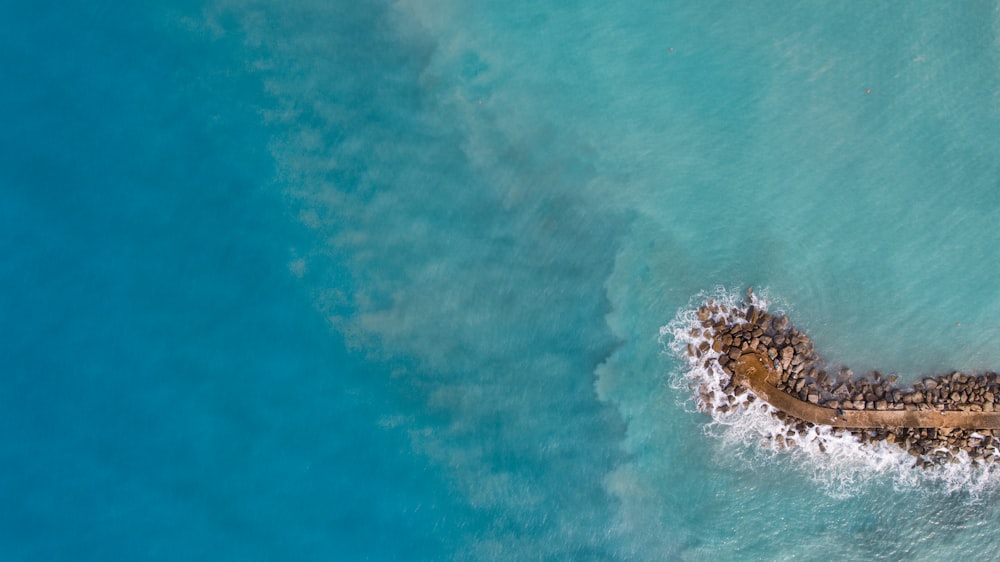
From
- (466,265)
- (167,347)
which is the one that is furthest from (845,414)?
(167,347)

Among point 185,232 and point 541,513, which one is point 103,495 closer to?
point 185,232

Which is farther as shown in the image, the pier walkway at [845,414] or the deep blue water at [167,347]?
the deep blue water at [167,347]

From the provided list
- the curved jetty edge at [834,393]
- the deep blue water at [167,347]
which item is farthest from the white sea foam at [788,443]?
the deep blue water at [167,347]

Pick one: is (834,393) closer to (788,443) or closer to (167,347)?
(788,443)

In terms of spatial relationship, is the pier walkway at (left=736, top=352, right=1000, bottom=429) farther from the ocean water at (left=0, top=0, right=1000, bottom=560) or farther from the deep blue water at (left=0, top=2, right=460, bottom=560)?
the deep blue water at (left=0, top=2, right=460, bottom=560)

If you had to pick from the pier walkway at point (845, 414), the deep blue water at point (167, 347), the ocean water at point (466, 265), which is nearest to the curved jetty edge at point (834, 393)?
the pier walkway at point (845, 414)

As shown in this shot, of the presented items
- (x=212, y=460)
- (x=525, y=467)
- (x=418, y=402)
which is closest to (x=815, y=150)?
(x=525, y=467)

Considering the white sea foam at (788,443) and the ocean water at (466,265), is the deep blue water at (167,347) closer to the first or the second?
the ocean water at (466,265)
